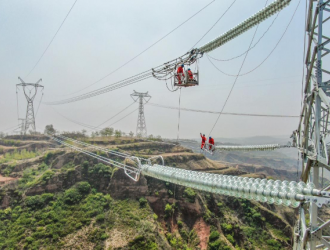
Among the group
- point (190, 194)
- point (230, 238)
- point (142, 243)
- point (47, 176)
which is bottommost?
point (230, 238)

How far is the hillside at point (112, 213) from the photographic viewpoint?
2766 cm

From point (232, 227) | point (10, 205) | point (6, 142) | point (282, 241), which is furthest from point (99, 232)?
point (6, 142)

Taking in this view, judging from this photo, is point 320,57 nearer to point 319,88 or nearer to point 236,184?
point 319,88

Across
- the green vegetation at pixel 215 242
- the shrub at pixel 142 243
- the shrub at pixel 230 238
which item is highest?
the shrub at pixel 142 243

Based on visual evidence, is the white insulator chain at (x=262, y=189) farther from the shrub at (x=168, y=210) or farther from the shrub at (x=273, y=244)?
the shrub at (x=273, y=244)

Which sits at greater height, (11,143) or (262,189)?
(262,189)

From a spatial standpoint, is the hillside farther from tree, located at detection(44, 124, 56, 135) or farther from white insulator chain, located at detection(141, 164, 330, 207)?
white insulator chain, located at detection(141, 164, 330, 207)

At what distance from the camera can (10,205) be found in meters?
31.4

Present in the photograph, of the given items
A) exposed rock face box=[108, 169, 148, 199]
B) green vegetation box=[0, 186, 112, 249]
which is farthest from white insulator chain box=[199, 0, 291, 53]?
exposed rock face box=[108, 169, 148, 199]

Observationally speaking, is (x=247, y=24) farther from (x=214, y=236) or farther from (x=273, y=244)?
(x=273, y=244)

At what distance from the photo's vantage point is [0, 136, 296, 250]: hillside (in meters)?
27.7

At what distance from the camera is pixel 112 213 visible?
103 feet

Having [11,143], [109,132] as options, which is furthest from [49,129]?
[109,132]

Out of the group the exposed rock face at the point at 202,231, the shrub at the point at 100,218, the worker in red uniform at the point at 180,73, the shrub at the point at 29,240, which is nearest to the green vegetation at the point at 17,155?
the shrub at the point at 29,240
